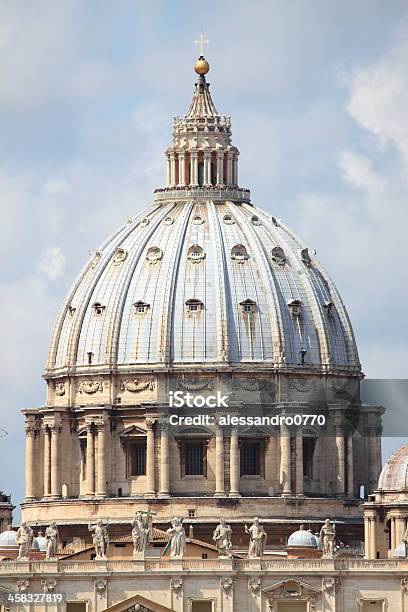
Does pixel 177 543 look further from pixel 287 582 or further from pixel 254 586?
pixel 287 582

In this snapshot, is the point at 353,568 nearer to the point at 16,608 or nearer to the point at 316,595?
the point at 316,595

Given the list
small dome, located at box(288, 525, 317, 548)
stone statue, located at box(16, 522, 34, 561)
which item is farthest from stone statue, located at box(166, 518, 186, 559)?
small dome, located at box(288, 525, 317, 548)

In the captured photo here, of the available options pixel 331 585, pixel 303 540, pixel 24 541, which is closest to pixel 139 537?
pixel 24 541

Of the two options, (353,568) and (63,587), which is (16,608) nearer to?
(63,587)

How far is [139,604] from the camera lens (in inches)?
7170

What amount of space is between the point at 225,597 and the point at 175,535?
4.67 metres

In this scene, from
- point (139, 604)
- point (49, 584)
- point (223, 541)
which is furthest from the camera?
point (223, 541)

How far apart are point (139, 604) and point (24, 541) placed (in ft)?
32.8

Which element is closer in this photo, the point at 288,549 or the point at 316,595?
the point at 316,595

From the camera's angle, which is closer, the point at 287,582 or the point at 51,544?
the point at 287,582

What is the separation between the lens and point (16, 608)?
181 metres

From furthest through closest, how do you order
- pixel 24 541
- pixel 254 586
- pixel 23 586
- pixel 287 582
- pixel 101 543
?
pixel 24 541
pixel 101 543
pixel 287 582
pixel 254 586
pixel 23 586

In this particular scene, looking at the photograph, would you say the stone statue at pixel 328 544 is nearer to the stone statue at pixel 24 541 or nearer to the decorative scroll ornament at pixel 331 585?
the decorative scroll ornament at pixel 331 585

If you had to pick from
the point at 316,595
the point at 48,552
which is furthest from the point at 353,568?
the point at 48,552
